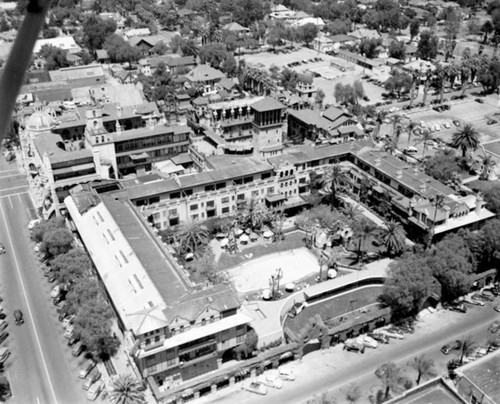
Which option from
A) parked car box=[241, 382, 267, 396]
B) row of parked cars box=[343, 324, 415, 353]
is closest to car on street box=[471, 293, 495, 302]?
row of parked cars box=[343, 324, 415, 353]

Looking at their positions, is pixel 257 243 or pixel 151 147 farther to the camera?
pixel 151 147

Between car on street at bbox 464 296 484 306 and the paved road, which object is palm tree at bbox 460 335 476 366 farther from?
car on street at bbox 464 296 484 306

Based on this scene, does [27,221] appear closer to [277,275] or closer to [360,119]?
[277,275]

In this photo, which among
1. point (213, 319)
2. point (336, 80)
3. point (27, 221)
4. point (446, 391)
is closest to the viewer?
point (446, 391)

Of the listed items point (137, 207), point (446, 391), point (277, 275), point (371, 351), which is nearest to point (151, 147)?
point (137, 207)

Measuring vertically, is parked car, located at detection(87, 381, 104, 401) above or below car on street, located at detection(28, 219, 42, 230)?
below

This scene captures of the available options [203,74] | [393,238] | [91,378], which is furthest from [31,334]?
[203,74]

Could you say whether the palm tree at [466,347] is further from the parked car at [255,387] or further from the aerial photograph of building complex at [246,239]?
the parked car at [255,387]
